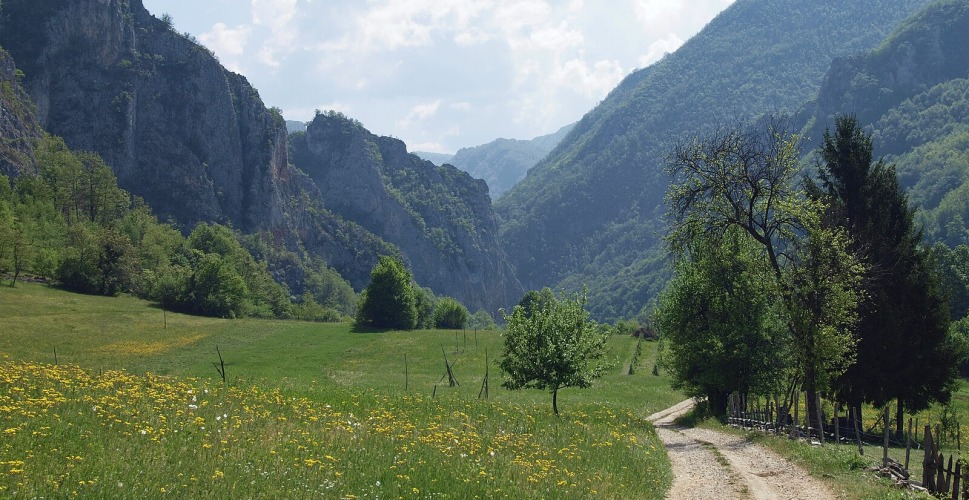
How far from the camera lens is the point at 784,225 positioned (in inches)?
1240

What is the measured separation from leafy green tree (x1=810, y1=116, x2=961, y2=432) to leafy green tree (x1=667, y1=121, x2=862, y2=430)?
1.63 m

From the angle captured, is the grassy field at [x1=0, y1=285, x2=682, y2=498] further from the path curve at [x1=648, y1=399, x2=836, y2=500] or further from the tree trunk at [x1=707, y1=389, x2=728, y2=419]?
the tree trunk at [x1=707, y1=389, x2=728, y2=419]

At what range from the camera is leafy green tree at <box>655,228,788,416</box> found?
3603 centimetres

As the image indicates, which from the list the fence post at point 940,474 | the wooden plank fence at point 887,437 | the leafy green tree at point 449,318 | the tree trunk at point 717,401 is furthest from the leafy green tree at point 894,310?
the leafy green tree at point 449,318

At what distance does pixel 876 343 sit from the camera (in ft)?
116

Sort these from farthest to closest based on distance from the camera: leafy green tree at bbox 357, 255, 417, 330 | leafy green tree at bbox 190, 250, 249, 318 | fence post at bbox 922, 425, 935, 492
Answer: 1. leafy green tree at bbox 357, 255, 417, 330
2. leafy green tree at bbox 190, 250, 249, 318
3. fence post at bbox 922, 425, 935, 492

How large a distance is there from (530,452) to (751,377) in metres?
22.6

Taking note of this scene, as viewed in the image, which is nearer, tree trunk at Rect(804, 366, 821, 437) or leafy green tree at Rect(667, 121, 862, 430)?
leafy green tree at Rect(667, 121, 862, 430)

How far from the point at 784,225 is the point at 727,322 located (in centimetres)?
801

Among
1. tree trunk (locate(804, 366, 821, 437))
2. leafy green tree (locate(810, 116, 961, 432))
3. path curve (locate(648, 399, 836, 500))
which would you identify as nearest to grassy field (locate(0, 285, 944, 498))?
path curve (locate(648, 399, 836, 500))

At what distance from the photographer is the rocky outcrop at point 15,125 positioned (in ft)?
452

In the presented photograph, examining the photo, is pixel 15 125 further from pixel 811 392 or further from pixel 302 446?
pixel 302 446

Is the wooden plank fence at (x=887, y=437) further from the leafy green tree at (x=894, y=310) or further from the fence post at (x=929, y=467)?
the leafy green tree at (x=894, y=310)

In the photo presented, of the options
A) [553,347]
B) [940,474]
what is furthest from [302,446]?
[553,347]
